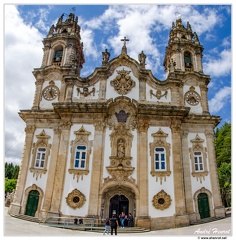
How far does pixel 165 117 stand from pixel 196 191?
649 cm

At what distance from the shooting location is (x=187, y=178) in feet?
Result: 63.5

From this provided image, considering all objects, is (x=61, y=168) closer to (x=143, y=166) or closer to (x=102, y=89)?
(x=143, y=166)

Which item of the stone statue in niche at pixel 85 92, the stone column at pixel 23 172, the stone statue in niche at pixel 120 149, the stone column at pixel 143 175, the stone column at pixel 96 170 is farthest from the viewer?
the stone statue in niche at pixel 85 92

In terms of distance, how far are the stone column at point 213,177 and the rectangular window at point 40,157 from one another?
1406cm

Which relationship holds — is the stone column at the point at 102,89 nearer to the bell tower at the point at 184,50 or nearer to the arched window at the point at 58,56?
the arched window at the point at 58,56

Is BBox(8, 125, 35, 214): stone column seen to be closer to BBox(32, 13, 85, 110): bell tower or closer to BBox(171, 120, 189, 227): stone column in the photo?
BBox(32, 13, 85, 110): bell tower

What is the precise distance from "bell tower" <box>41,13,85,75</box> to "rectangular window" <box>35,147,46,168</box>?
802cm

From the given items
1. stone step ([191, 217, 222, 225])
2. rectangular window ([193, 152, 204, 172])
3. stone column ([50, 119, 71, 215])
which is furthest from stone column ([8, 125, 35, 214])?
rectangular window ([193, 152, 204, 172])

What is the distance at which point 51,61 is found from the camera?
80.1 feet

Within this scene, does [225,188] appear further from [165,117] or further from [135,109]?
[135,109]

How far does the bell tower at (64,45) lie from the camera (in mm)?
24109

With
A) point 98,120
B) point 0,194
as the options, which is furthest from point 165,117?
point 0,194

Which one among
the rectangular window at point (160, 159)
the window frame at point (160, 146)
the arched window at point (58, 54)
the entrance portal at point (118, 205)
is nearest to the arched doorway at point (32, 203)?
the entrance portal at point (118, 205)

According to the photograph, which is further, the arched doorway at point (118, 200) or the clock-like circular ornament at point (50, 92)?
the clock-like circular ornament at point (50, 92)
